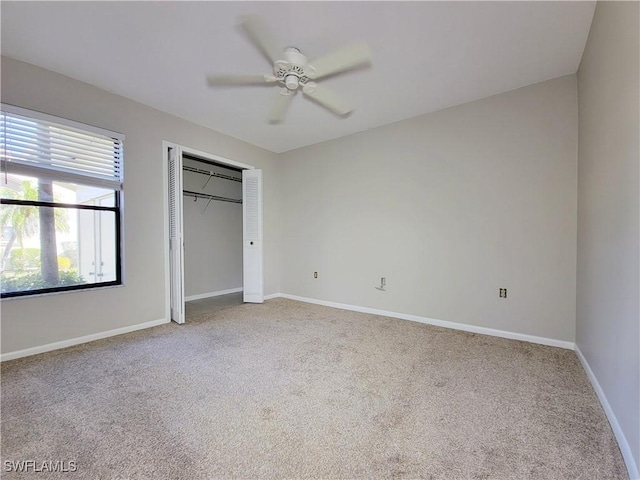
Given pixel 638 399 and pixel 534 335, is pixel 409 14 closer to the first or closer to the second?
pixel 638 399

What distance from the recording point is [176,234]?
3.66m

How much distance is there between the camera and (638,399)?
4.29 feet

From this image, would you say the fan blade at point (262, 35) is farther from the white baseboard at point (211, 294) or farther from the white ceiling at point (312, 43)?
the white baseboard at point (211, 294)

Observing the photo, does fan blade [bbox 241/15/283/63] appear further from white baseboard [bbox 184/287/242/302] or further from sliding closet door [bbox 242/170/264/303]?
white baseboard [bbox 184/287/242/302]

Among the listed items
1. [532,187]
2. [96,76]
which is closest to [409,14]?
[532,187]

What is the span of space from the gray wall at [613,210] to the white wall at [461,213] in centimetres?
37

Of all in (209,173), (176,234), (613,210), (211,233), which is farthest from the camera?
(211,233)

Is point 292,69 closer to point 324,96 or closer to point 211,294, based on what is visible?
point 324,96

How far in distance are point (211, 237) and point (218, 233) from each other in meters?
0.17

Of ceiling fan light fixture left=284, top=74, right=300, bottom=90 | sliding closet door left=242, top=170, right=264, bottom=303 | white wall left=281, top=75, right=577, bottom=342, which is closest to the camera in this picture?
ceiling fan light fixture left=284, top=74, right=300, bottom=90

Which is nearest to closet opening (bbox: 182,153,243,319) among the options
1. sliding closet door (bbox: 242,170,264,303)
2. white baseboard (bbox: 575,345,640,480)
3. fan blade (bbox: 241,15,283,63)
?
sliding closet door (bbox: 242,170,264,303)

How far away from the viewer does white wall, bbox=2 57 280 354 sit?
2600 millimetres

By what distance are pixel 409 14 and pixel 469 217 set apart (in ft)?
7.25

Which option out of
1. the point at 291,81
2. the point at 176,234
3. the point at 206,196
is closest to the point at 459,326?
the point at 291,81
